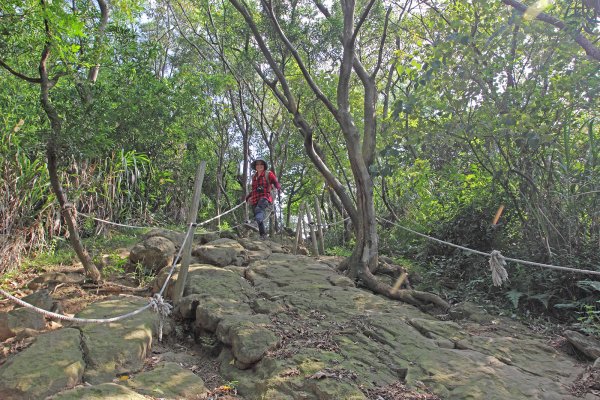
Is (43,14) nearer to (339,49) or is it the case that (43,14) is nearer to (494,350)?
(494,350)

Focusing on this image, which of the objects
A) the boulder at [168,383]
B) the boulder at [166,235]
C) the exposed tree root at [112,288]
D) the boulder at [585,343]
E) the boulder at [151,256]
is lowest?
the boulder at [168,383]

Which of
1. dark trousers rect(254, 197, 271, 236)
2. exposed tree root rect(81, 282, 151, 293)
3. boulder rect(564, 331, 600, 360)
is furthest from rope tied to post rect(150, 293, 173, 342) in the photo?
dark trousers rect(254, 197, 271, 236)

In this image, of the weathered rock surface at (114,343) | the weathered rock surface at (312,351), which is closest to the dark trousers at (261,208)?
the weathered rock surface at (312,351)

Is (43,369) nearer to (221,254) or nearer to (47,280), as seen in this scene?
(47,280)

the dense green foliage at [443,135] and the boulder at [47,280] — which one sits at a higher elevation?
the dense green foliage at [443,135]

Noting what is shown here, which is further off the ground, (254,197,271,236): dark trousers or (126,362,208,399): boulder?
(254,197,271,236): dark trousers

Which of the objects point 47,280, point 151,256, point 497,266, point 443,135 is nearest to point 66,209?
point 47,280

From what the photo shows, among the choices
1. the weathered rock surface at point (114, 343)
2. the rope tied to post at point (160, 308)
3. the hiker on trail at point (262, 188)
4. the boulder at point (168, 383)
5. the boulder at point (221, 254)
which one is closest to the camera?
the boulder at point (168, 383)

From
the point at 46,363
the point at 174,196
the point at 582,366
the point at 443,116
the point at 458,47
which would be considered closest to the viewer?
the point at 46,363

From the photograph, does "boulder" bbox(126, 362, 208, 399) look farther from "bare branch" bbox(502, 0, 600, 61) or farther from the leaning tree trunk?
"bare branch" bbox(502, 0, 600, 61)

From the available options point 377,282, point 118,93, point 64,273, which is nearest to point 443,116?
point 377,282

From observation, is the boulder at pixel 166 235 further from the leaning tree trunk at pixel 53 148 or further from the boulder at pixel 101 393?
the boulder at pixel 101 393

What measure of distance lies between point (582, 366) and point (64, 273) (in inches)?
226

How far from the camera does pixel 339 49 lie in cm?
1077
